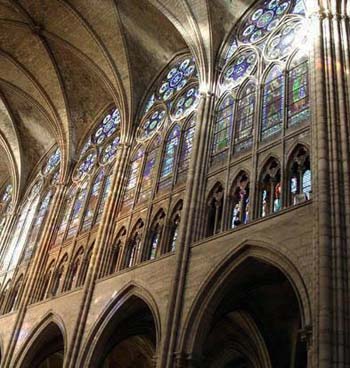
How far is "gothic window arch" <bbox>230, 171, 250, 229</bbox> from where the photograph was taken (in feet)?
39.5

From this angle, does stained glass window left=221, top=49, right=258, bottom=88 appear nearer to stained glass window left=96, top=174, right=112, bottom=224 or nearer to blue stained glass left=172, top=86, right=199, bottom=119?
blue stained glass left=172, top=86, right=199, bottom=119

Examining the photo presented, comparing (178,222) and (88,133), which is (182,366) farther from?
(88,133)

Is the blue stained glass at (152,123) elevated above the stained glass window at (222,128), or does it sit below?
above

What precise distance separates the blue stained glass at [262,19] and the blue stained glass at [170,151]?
3485mm

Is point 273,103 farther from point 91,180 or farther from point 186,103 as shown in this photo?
point 91,180

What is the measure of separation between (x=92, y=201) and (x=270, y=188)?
828cm

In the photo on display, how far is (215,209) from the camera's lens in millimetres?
12906

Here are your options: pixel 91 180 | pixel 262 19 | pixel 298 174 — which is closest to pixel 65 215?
pixel 91 180

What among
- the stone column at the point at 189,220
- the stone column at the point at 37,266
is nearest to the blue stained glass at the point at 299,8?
the stone column at the point at 189,220

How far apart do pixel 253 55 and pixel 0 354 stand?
12.3 meters

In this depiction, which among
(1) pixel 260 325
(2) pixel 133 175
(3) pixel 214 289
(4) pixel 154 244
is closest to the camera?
(3) pixel 214 289

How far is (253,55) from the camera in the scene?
15312mm

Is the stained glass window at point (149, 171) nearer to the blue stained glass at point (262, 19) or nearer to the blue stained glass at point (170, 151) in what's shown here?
the blue stained glass at point (170, 151)

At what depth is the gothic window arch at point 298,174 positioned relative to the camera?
1118 cm
